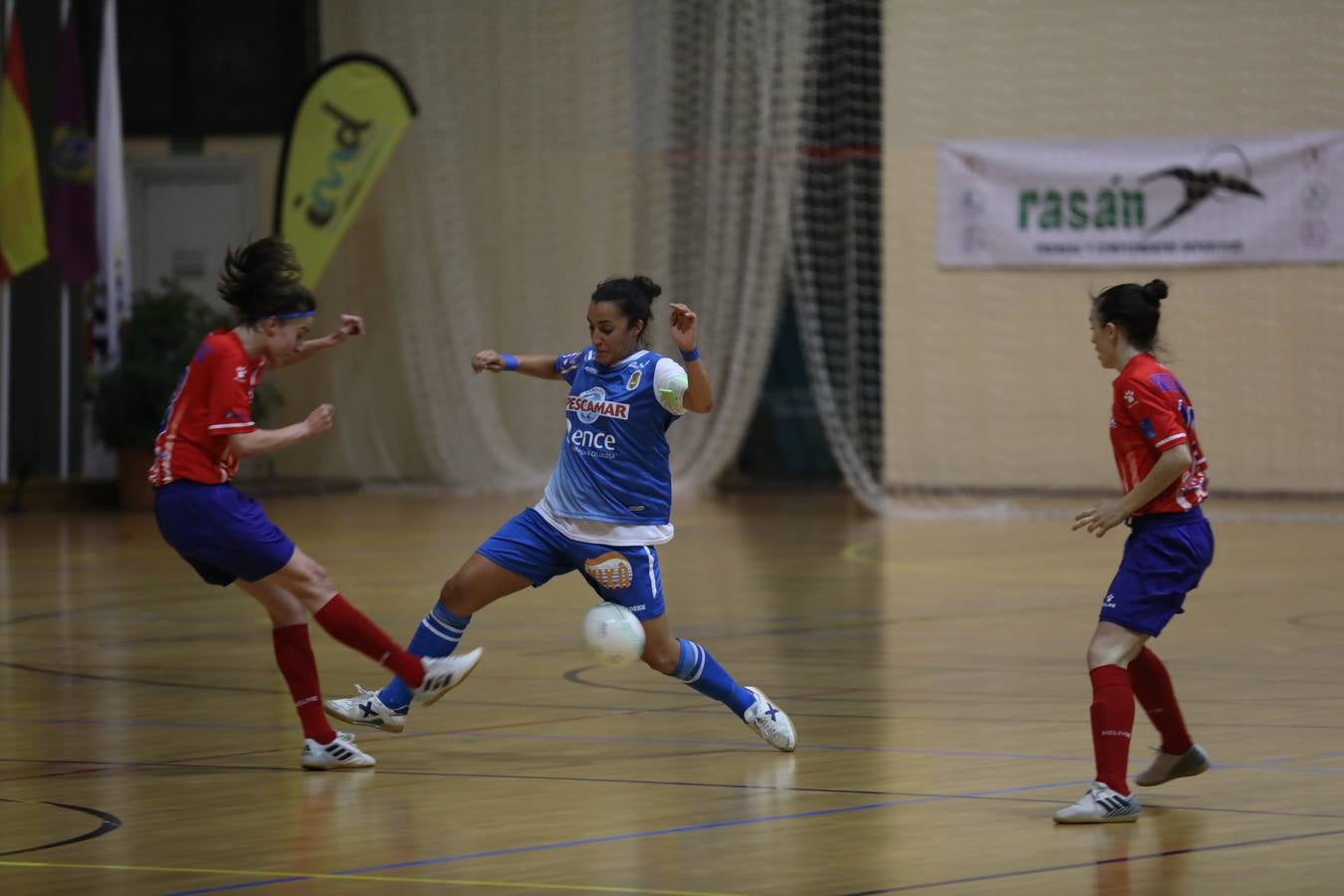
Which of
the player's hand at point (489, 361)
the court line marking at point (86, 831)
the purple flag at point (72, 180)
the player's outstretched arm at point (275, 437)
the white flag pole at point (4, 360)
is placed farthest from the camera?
the white flag pole at point (4, 360)

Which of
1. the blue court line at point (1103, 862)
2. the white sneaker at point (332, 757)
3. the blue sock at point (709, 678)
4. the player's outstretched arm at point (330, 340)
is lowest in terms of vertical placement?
the white sneaker at point (332, 757)

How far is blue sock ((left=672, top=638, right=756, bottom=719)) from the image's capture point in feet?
20.1

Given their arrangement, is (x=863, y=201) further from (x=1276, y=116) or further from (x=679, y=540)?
(x=679, y=540)

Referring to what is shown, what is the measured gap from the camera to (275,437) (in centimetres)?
576

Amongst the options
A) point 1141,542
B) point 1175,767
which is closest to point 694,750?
point 1175,767

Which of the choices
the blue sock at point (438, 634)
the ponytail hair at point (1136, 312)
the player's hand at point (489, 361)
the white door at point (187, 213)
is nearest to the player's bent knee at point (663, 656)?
the blue sock at point (438, 634)

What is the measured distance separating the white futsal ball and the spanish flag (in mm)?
12193

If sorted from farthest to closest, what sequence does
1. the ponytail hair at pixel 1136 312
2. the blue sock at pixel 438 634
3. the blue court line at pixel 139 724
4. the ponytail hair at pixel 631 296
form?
the blue court line at pixel 139 724 → the blue sock at pixel 438 634 → the ponytail hair at pixel 631 296 → the ponytail hair at pixel 1136 312

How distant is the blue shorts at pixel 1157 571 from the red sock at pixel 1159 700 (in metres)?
0.20

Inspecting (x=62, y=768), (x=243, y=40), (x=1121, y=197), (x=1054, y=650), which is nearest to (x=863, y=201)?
(x=1121, y=197)

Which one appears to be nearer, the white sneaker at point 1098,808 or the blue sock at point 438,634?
the white sneaker at point 1098,808

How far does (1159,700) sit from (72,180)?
13688 mm

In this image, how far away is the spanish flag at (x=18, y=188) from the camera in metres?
16.9

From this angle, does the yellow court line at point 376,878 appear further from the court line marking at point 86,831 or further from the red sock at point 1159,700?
the red sock at point 1159,700
